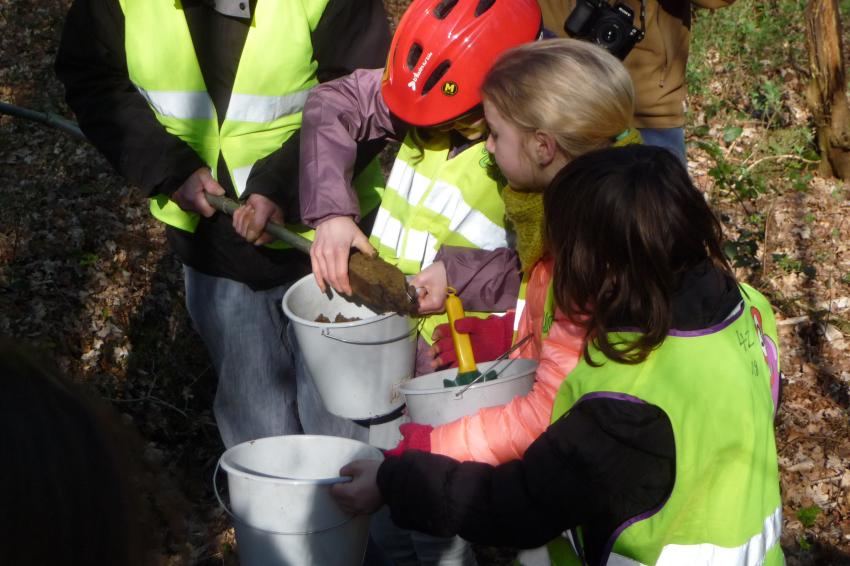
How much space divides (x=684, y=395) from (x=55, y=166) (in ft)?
21.8

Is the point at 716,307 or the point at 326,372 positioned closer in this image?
the point at 716,307

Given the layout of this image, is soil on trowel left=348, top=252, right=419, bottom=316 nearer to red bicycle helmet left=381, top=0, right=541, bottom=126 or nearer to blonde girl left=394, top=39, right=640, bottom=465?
blonde girl left=394, top=39, right=640, bottom=465

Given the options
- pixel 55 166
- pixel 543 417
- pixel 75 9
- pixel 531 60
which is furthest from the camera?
pixel 55 166

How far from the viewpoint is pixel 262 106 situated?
331cm

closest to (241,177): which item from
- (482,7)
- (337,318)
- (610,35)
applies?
(337,318)

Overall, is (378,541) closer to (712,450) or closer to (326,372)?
(326,372)

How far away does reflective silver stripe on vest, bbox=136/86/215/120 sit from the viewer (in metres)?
3.29

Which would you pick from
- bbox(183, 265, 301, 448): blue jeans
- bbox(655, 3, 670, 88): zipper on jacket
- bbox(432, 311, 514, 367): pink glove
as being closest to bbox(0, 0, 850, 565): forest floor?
bbox(183, 265, 301, 448): blue jeans

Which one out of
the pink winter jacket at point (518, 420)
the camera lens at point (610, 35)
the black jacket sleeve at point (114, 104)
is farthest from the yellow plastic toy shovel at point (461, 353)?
the camera lens at point (610, 35)

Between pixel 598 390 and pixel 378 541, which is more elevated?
pixel 598 390

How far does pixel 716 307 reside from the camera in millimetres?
2150

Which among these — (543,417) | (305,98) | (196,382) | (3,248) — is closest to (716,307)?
(543,417)

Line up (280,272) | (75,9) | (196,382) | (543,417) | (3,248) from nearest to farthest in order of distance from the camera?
(543,417) → (75,9) → (280,272) → (196,382) → (3,248)

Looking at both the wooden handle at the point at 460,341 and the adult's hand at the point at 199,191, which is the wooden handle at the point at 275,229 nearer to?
the adult's hand at the point at 199,191
